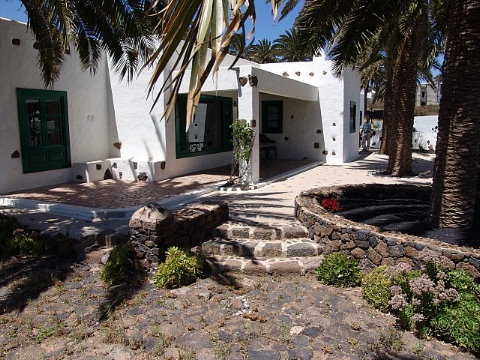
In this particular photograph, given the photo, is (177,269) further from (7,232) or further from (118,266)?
(7,232)

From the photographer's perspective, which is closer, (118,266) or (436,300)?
(436,300)

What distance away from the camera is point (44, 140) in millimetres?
10547

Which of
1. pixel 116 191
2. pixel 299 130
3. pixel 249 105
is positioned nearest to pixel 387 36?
pixel 249 105

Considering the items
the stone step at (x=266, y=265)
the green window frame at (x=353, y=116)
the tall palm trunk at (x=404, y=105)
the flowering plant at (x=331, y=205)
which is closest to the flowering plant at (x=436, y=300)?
the stone step at (x=266, y=265)

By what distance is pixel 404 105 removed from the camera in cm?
1227

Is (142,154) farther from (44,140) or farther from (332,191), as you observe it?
(332,191)

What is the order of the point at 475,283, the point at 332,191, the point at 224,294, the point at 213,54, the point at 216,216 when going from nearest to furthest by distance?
the point at 213,54 → the point at 475,283 → the point at 224,294 → the point at 216,216 → the point at 332,191

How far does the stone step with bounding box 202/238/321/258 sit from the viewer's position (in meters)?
5.71

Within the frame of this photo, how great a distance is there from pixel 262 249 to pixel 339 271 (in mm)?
1152

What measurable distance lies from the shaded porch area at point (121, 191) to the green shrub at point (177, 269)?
10.7 feet

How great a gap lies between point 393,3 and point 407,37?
570 cm

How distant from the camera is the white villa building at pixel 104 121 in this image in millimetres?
9844

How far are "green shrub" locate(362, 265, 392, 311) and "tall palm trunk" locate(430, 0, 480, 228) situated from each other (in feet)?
5.72

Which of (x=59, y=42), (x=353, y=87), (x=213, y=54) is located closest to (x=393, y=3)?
(x=213, y=54)
